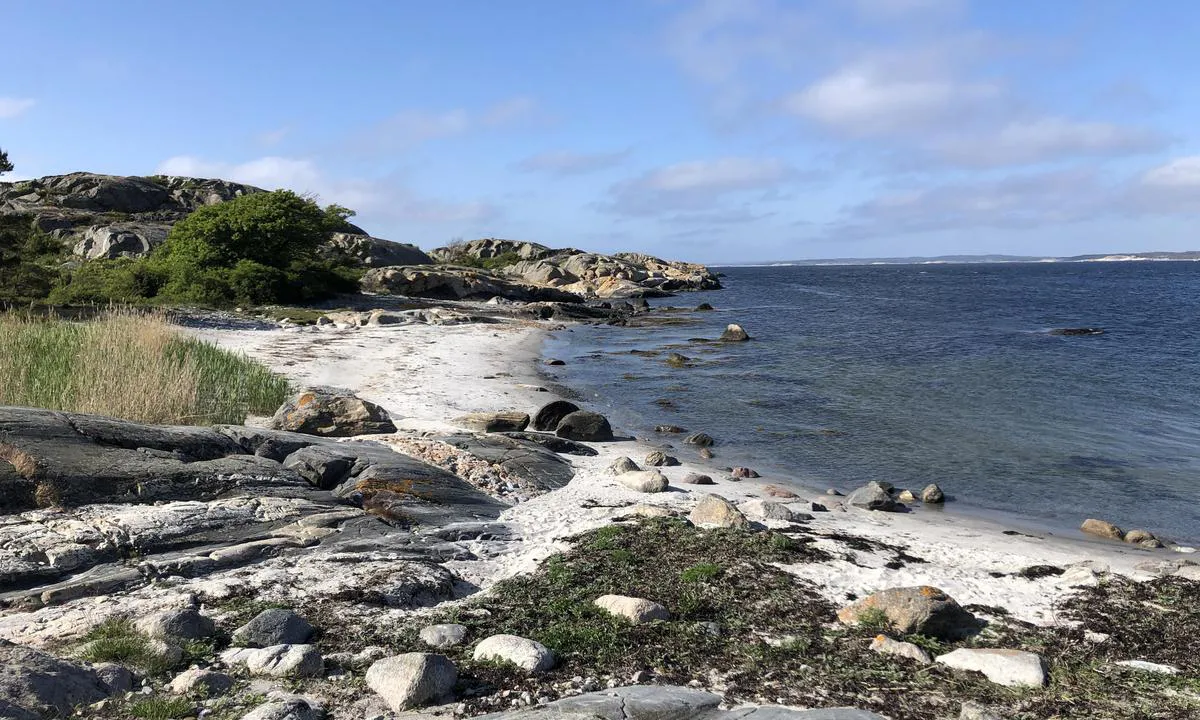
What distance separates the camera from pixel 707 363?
102 ft

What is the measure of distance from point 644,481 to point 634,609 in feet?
18.1

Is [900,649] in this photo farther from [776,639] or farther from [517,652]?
[517,652]

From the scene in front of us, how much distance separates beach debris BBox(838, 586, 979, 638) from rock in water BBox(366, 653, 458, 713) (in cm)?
380

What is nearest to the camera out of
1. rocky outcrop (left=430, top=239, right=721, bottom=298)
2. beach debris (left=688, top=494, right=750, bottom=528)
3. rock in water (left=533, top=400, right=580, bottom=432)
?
beach debris (left=688, top=494, right=750, bottom=528)

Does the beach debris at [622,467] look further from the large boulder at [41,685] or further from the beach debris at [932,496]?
the large boulder at [41,685]

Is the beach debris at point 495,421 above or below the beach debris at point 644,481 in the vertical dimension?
above

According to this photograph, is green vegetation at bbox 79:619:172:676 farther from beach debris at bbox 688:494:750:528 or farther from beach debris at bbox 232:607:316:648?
beach debris at bbox 688:494:750:528

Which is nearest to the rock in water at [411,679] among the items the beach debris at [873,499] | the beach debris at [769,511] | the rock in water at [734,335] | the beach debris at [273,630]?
the beach debris at [273,630]

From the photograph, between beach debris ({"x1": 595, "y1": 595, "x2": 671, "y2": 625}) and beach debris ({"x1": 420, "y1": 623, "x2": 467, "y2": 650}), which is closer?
beach debris ({"x1": 420, "y1": 623, "x2": 467, "y2": 650})

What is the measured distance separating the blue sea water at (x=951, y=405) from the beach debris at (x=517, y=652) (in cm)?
961

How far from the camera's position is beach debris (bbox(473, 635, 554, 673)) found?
19.4 feet

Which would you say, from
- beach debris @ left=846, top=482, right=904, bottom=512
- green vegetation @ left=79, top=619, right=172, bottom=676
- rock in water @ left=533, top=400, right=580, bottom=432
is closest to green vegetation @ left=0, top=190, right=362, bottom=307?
rock in water @ left=533, top=400, right=580, bottom=432

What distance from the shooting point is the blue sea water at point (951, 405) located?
48.2ft

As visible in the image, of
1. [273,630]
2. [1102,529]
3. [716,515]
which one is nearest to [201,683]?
[273,630]
